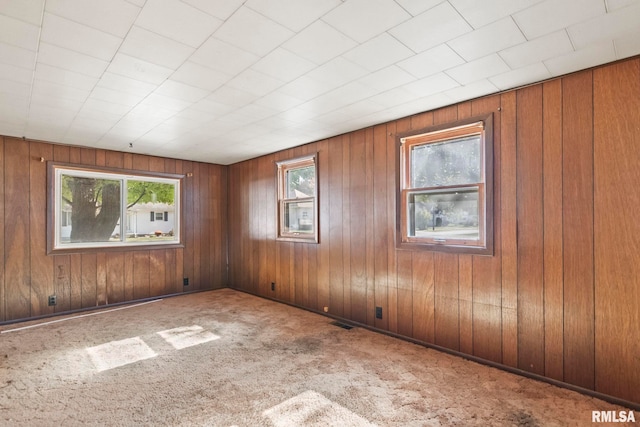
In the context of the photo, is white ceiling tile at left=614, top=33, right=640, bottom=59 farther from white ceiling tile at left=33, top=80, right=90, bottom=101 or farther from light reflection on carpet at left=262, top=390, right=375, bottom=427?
white ceiling tile at left=33, top=80, right=90, bottom=101

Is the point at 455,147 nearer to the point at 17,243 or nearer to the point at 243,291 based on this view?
the point at 243,291

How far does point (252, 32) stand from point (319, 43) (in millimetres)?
424

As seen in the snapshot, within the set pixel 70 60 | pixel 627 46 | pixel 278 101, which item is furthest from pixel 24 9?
pixel 627 46

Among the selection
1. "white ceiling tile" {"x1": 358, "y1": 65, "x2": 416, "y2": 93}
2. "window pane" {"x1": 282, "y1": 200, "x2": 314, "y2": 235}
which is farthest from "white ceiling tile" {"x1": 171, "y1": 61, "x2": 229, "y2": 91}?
"window pane" {"x1": 282, "y1": 200, "x2": 314, "y2": 235}

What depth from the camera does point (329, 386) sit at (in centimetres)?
242

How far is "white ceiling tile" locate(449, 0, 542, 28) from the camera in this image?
5.31 ft

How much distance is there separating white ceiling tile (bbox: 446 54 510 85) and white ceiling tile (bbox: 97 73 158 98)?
2461 millimetres

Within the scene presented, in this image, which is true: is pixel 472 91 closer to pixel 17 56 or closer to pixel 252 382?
pixel 252 382

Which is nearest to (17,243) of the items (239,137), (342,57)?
(239,137)

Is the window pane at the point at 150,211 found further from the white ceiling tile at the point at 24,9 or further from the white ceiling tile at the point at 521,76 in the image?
the white ceiling tile at the point at 521,76

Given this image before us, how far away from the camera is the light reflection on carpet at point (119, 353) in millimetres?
2818

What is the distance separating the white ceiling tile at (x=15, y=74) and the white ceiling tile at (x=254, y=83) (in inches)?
58.4

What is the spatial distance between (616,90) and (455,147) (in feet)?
3.90

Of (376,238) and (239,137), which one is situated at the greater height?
(239,137)
